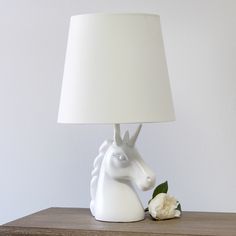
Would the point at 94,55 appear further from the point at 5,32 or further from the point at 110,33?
the point at 5,32

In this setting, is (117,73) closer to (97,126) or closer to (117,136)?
(117,136)

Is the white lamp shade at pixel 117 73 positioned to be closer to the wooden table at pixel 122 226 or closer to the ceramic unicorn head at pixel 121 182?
the ceramic unicorn head at pixel 121 182

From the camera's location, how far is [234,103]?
63.6 inches

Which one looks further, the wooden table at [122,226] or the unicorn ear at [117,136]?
the unicorn ear at [117,136]

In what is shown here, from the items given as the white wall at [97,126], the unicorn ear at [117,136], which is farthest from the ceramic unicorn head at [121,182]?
the white wall at [97,126]

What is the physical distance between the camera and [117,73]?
130 cm

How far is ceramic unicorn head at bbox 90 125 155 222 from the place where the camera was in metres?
1.39

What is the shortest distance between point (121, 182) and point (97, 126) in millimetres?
335

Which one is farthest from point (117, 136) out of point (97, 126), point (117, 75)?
point (97, 126)

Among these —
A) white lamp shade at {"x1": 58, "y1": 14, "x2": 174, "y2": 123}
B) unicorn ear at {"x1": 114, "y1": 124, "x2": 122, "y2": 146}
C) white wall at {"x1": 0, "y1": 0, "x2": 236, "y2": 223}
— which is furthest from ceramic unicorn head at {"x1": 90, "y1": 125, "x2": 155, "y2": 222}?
white wall at {"x1": 0, "y1": 0, "x2": 236, "y2": 223}

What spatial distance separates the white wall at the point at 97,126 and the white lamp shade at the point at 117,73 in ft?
Answer: 1.03

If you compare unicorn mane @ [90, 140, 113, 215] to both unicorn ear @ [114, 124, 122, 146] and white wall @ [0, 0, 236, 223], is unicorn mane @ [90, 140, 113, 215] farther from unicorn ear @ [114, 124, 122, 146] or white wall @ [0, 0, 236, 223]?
white wall @ [0, 0, 236, 223]

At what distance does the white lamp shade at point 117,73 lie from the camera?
1295mm

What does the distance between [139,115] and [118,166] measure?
0.56ft
